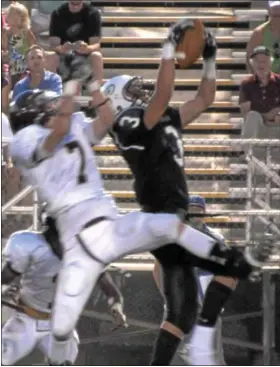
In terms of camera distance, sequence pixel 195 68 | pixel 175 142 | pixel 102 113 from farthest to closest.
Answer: pixel 195 68 → pixel 175 142 → pixel 102 113

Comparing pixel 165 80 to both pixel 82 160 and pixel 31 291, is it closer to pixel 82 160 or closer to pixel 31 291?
pixel 82 160

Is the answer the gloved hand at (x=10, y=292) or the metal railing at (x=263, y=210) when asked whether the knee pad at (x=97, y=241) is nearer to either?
the gloved hand at (x=10, y=292)

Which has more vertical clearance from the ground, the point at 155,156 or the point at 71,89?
the point at 71,89

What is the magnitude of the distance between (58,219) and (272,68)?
4.16 metres

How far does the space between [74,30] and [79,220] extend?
4.11 metres

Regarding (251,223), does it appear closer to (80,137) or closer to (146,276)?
(146,276)

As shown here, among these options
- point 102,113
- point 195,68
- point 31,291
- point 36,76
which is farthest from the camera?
point 195,68

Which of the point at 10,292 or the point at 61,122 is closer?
the point at 61,122

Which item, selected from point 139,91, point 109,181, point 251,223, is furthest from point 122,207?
point 139,91

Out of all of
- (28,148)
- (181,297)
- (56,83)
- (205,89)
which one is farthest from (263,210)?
(28,148)

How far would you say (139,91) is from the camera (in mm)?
7883

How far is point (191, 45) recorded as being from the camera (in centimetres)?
769

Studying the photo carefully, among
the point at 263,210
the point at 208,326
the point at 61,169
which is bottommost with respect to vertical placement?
the point at 263,210

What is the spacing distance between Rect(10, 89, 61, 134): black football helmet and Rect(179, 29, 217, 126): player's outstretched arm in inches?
27.5
